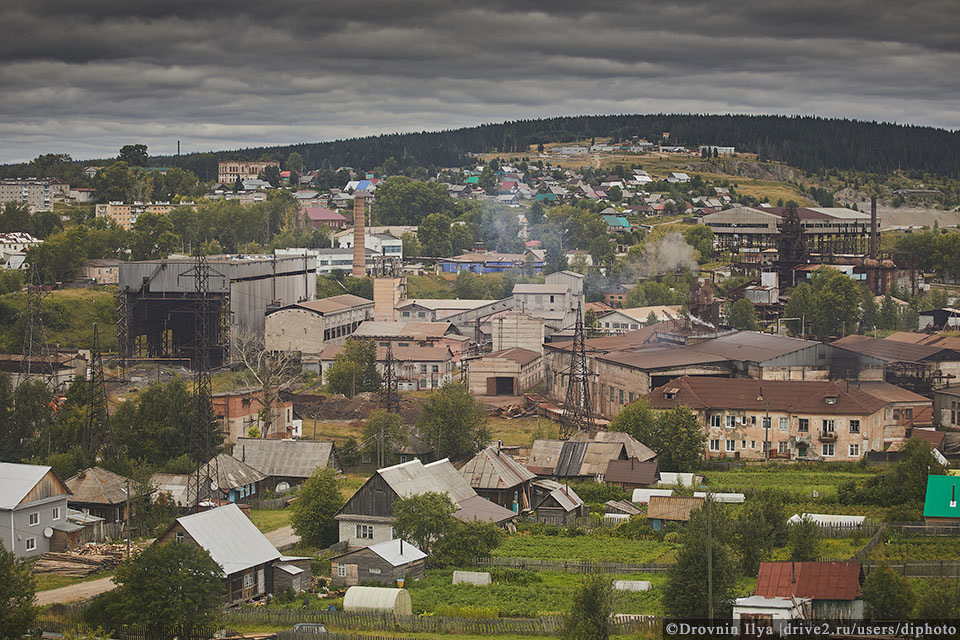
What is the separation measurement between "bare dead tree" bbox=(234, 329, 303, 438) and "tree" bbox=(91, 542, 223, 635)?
25192 mm

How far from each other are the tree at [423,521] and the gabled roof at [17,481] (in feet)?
30.8

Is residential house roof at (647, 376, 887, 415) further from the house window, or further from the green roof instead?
the house window

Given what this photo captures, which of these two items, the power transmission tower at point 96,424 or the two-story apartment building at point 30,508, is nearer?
the two-story apartment building at point 30,508

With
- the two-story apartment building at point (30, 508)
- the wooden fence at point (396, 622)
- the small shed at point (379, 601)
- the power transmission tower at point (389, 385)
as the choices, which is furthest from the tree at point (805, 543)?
the power transmission tower at point (389, 385)

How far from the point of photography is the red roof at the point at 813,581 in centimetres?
2303

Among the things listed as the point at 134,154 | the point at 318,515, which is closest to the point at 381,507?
the point at 318,515

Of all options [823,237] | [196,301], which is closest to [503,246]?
[823,237]

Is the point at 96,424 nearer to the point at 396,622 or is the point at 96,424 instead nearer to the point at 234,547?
the point at 234,547

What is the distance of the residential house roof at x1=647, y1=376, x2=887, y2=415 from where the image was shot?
147ft

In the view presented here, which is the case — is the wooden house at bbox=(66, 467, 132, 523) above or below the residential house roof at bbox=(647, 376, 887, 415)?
below

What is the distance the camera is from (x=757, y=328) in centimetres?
7106

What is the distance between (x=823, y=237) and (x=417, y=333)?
1926 inches

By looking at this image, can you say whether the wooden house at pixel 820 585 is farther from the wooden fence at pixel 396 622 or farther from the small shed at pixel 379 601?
the small shed at pixel 379 601

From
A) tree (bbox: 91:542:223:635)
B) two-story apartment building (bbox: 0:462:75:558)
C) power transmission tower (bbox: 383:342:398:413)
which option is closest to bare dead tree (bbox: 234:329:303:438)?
power transmission tower (bbox: 383:342:398:413)
